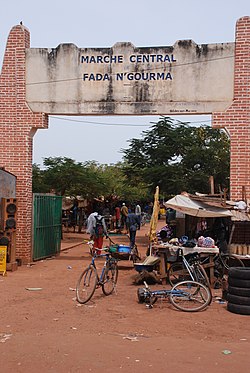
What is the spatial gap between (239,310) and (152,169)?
14.3 meters

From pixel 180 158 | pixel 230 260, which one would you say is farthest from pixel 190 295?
pixel 180 158

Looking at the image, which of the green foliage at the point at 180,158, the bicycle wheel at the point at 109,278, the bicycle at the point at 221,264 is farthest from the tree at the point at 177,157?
the bicycle wheel at the point at 109,278

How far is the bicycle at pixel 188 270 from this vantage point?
1074 centimetres

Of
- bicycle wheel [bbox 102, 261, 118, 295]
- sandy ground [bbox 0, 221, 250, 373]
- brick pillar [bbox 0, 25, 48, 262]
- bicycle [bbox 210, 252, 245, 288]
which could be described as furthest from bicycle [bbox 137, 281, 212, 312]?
brick pillar [bbox 0, 25, 48, 262]

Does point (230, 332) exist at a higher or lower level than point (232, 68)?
lower

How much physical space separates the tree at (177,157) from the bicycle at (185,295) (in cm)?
1321

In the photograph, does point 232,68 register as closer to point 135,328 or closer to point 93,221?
point 93,221

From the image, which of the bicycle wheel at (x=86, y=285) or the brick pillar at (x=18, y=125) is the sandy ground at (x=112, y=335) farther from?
the brick pillar at (x=18, y=125)

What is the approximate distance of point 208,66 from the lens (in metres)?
14.5

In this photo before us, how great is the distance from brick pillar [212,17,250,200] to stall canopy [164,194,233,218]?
1.45 m

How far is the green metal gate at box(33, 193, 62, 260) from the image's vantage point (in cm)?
1631

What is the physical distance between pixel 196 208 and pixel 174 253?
1.23 m

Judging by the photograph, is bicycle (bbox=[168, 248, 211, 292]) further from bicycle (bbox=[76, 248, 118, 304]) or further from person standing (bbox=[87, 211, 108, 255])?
person standing (bbox=[87, 211, 108, 255])

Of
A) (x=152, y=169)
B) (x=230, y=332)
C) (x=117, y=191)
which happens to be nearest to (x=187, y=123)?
(x=152, y=169)
